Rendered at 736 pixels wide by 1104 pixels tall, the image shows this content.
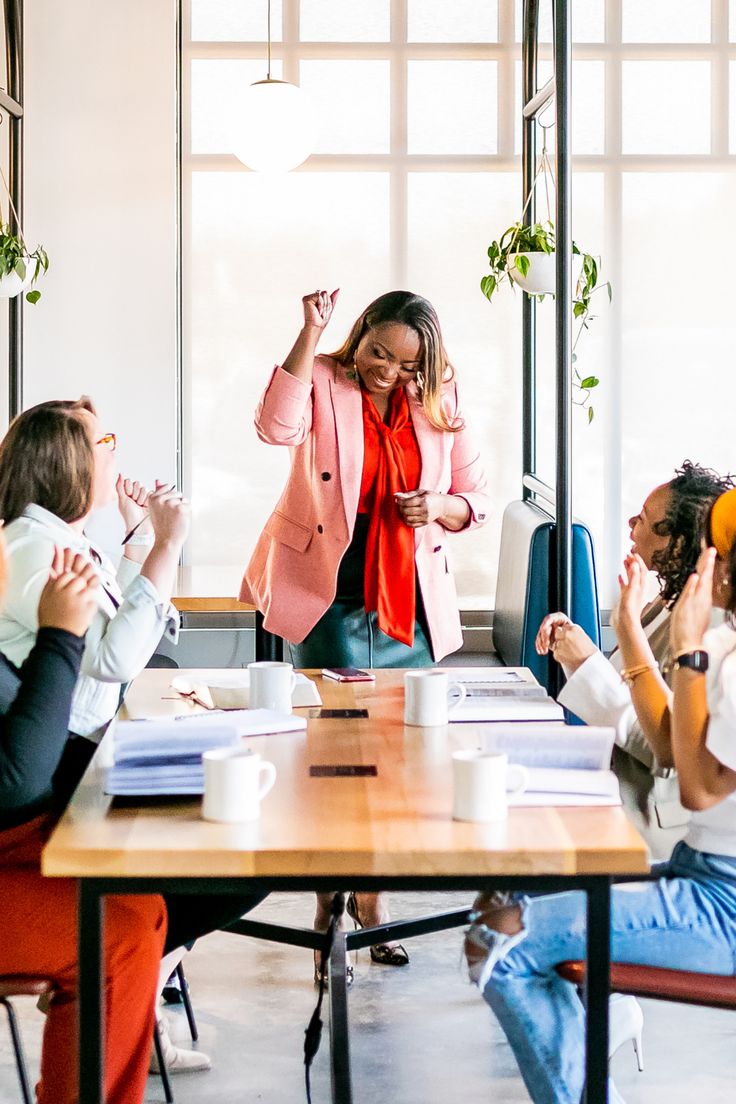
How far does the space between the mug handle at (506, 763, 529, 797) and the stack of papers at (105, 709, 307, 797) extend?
0.36 meters

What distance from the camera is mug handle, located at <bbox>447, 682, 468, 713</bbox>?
227 cm

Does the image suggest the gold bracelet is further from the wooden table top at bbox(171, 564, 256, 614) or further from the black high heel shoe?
the wooden table top at bbox(171, 564, 256, 614)

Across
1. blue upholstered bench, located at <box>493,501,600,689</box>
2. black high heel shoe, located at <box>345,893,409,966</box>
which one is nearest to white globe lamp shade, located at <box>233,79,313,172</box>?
blue upholstered bench, located at <box>493,501,600,689</box>

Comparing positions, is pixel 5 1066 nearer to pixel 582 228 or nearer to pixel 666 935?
pixel 666 935

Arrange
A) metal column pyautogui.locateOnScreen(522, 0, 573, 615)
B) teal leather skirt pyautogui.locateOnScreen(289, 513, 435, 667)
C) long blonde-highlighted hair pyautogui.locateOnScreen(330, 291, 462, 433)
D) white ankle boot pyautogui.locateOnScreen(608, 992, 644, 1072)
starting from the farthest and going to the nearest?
metal column pyautogui.locateOnScreen(522, 0, 573, 615), teal leather skirt pyautogui.locateOnScreen(289, 513, 435, 667), long blonde-highlighted hair pyautogui.locateOnScreen(330, 291, 462, 433), white ankle boot pyautogui.locateOnScreen(608, 992, 644, 1072)

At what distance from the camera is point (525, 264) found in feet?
14.0

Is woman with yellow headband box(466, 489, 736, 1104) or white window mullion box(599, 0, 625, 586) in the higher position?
white window mullion box(599, 0, 625, 586)

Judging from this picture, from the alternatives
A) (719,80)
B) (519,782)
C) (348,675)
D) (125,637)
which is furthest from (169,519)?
(719,80)

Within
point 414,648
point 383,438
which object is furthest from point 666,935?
point 383,438

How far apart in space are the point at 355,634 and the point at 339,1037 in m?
0.99

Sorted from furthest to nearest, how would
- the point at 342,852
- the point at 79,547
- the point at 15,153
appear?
the point at 15,153 → the point at 79,547 → the point at 342,852

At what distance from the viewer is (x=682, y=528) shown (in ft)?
8.12

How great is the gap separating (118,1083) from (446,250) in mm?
4223

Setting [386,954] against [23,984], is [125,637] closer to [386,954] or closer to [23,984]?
[23,984]
